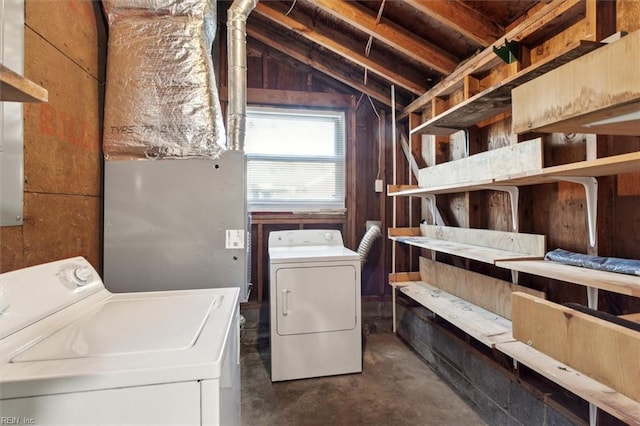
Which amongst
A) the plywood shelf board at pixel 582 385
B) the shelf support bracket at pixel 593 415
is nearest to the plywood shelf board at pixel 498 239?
the plywood shelf board at pixel 582 385

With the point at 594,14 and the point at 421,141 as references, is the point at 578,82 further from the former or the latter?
the point at 421,141

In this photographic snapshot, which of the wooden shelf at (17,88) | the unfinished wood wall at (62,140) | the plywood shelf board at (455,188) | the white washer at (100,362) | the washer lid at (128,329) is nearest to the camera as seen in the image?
the wooden shelf at (17,88)

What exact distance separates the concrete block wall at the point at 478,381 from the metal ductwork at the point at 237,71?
2.04 m

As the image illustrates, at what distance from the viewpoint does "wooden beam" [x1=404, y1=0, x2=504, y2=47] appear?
1.88 m

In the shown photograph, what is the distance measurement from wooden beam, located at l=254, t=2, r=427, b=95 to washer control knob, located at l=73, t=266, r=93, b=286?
219cm

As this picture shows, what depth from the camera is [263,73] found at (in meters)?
2.93

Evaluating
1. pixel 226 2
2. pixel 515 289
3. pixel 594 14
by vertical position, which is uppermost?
pixel 226 2

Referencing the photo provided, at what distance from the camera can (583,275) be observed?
1.12m

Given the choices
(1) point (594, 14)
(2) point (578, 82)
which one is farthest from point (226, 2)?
(2) point (578, 82)

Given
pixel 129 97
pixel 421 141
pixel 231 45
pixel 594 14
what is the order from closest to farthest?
pixel 594 14 < pixel 129 97 < pixel 231 45 < pixel 421 141

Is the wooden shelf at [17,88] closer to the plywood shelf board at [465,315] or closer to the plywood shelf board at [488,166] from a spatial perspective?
the plywood shelf board at [488,166]

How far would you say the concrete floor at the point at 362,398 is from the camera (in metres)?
1.82

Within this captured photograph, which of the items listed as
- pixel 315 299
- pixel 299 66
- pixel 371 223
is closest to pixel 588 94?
pixel 315 299

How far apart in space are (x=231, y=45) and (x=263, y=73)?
841 millimetres
